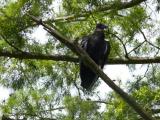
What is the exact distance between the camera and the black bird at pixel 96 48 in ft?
10.8

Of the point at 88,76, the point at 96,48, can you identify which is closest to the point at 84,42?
the point at 96,48

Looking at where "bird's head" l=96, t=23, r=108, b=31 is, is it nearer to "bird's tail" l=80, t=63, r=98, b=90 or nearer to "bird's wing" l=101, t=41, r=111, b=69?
"bird's wing" l=101, t=41, r=111, b=69

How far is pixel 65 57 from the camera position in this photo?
315 centimetres

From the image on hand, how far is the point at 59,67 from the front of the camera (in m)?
3.83

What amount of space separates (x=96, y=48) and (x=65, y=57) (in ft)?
1.24

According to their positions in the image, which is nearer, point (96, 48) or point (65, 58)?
point (65, 58)

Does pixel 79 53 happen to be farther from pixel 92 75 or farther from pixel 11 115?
pixel 11 115

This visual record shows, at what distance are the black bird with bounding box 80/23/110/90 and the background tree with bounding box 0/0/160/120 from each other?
0.07 meters

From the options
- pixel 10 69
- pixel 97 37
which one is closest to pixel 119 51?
pixel 97 37

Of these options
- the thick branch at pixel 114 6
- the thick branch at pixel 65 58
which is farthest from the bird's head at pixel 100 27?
the thick branch at pixel 65 58

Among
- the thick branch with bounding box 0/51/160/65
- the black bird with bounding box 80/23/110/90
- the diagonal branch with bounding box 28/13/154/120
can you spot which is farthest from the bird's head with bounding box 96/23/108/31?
the diagonal branch with bounding box 28/13/154/120

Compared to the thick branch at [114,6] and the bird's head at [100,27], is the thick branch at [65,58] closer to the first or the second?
the bird's head at [100,27]

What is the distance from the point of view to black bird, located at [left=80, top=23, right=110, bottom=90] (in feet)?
10.8

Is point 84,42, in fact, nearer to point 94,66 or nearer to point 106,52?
point 106,52
